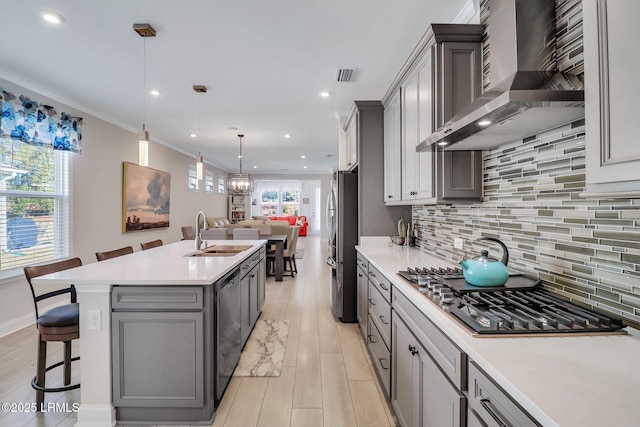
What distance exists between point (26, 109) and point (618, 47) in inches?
188

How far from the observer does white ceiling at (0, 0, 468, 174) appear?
2111 mm

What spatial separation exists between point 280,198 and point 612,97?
13113mm

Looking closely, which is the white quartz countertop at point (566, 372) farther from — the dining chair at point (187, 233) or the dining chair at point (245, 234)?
the dining chair at point (187, 233)

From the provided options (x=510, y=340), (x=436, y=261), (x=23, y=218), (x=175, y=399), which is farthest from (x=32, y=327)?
(x=510, y=340)

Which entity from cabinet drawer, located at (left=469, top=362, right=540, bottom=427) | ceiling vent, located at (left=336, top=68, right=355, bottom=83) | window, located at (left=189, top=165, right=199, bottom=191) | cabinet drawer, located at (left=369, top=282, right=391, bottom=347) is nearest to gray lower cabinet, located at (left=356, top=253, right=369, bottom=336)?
cabinet drawer, located at (left=369, top=282, right=391, bottom=347)

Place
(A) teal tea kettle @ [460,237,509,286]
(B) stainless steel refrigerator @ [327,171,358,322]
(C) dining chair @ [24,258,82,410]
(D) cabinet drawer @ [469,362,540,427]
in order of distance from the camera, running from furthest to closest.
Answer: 1. (B) stainless steel refrigerator @ [327,171,358,322]
2. (C) dining chair @ [24,258,82,410]
3. (A) teal tea kettle @ [460,237,509,286]
4. (D) cabinet drawer @ [469,362,540,427]

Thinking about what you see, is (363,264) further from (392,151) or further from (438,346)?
(438,346)

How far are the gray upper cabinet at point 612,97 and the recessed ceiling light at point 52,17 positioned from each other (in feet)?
10.3

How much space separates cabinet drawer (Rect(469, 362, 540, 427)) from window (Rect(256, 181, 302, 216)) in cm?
1288

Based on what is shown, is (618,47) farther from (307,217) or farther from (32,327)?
(307,217)

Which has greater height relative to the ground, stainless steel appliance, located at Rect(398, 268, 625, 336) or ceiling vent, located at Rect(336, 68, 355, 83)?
ceiling vent, located at Rect(336, 68, 355, 83)

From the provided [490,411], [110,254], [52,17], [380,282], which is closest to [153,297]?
[110,254]

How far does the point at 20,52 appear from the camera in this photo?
2.71m

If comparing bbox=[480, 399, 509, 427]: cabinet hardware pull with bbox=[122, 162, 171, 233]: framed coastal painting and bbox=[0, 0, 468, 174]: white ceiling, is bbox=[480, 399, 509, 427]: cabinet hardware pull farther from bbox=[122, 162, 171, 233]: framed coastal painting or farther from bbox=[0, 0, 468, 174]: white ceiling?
bbox=[122, 162, 171, 233]: framed coastal painting
